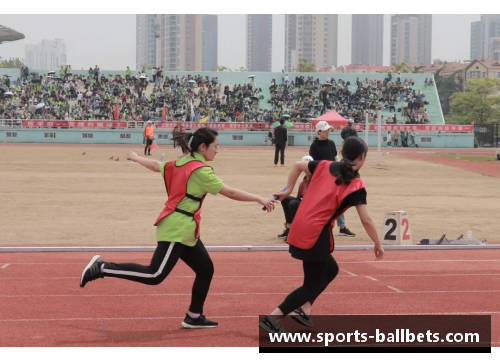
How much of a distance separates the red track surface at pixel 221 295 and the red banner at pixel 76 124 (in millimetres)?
50334

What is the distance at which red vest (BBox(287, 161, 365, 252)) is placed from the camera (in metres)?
6.84

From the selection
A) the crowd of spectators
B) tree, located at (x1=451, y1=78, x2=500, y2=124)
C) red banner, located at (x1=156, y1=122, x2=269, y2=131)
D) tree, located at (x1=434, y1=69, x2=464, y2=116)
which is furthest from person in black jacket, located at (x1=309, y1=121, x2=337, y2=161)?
tree, located at (x1=434, y1=69, x2=464, y2=116)

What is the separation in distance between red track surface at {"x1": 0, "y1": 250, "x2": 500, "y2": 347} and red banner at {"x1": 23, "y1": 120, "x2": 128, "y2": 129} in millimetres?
50334

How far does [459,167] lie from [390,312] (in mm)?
27570

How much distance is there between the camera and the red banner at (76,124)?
2403 inches

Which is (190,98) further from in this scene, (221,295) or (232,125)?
(221,295)

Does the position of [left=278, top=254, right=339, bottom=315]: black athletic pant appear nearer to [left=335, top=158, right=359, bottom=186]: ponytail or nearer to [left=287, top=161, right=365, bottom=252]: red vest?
[left=287, top=161, right=365, bottom=252]: red vest

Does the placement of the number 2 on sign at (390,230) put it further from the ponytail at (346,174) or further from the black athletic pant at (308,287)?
the ponytail at (346,174)

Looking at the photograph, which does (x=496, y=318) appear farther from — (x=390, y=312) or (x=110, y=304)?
(x=110, y=304)

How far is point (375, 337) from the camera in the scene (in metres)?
7.06

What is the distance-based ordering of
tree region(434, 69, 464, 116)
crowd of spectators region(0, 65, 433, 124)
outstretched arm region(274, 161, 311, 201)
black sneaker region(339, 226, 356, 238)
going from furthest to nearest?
tree region(434, 69, 464, 116)
crowd of spectators region(0, 65, 433, 124)
black sneaker region(339, 226, 356, 238)
outstretched arm region(274, 161, 311, 201)

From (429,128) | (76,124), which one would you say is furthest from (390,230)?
(76,124)

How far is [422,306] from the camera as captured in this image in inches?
339

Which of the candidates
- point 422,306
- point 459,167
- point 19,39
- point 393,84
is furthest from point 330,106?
point 422,306
